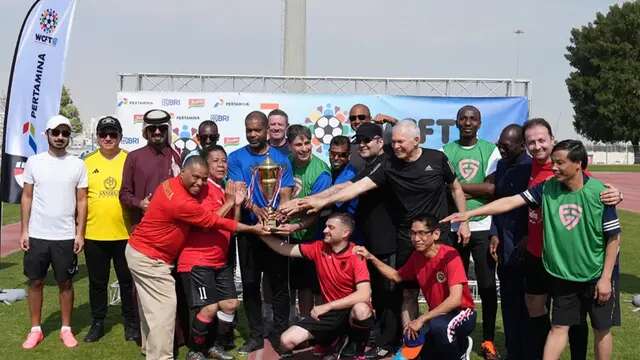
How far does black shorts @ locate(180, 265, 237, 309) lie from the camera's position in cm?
529

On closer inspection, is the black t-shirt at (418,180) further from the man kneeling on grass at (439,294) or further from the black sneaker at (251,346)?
the black sneaker at (251,346)

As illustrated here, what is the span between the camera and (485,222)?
6156mm

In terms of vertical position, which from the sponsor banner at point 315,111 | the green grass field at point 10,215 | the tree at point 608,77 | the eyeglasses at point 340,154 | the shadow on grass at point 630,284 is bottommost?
the shadow on grass at point 630,284

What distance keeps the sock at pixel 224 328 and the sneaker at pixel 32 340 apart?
166cm

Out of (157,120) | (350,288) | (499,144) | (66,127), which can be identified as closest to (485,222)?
(499,144)

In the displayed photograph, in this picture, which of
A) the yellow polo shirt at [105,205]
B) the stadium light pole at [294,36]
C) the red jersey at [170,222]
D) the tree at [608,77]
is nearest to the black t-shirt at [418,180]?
the red jersey at [170,222]

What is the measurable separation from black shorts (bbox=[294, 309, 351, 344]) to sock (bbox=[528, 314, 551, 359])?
56.4 inches

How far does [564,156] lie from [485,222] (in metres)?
1.90

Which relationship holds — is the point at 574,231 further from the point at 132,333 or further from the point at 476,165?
the point at 132,333

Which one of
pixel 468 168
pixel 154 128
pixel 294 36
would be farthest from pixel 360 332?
pixel 294 36

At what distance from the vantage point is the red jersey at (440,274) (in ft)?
16.2

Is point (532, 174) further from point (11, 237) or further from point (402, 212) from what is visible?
point (11, 237)

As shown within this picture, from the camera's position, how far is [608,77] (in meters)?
60.0

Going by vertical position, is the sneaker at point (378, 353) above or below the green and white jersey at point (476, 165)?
below
